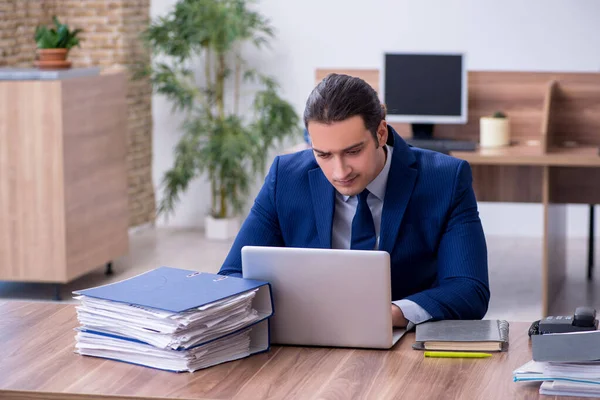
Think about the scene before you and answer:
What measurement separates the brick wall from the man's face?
163 inches

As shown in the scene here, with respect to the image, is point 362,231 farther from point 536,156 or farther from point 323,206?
point 536,156

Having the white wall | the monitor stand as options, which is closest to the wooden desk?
the monitor stand

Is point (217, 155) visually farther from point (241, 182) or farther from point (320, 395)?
point (320, 395)

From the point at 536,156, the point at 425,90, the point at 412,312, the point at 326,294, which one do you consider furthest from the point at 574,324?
the point at 425,90

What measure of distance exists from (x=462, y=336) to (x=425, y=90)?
3.14 metres

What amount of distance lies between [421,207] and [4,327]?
3.23 feet

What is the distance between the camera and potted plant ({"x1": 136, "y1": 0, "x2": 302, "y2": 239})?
598 centimetres

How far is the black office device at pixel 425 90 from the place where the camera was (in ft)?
15.9

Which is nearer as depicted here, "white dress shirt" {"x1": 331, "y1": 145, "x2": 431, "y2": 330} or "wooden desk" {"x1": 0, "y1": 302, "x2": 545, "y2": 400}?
"wooden desk" {"x1": 0, "y1": 302, "x2": 545, "y2": 400}

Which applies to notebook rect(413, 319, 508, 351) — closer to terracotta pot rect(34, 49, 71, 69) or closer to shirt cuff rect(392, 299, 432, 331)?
shirt cuff rect(392, 299, 432, 331)

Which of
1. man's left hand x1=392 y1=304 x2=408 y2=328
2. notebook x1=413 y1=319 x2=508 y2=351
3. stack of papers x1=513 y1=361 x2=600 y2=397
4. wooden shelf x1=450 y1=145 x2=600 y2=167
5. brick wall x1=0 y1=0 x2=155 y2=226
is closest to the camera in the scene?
stack of papers x1=513 y1=361 x2=600 y2=397

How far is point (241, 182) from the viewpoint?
6.14 metres

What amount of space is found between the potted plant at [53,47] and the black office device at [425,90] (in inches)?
64.2

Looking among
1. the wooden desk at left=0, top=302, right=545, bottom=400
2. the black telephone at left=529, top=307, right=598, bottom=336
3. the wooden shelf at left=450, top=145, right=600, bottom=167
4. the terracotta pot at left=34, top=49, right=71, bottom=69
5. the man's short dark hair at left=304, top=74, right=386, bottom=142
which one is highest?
the terracotta pot at left=34, top=49, right=71, bottom=69
